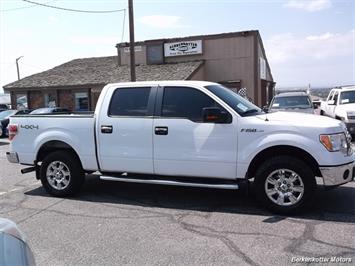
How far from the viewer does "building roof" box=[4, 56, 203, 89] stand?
28.1 metres

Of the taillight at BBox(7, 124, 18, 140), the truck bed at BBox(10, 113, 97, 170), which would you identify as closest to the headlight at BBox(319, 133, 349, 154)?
the truck bed at BBox(10, 113, 97, 170)

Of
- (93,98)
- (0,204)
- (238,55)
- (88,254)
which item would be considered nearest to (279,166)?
(88,254)

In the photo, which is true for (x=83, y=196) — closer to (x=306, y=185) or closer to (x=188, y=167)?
(x=188, y=167)

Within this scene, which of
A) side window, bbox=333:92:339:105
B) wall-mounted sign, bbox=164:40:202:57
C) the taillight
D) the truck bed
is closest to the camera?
the truck bed

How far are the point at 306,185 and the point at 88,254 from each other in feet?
9.89

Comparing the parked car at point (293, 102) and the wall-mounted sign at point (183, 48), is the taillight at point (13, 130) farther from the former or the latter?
the wall-mounted sign at point (183, 48)

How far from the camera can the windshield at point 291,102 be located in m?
15.7

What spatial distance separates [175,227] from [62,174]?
276 cm

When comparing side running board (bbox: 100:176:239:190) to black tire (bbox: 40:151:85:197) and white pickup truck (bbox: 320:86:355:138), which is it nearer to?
black tire (bbox: 40:151:85:197)

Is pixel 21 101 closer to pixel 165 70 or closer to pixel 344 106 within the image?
pixel 165 70

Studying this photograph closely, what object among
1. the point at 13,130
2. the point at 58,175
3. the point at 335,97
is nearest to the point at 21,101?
the point at 335,97

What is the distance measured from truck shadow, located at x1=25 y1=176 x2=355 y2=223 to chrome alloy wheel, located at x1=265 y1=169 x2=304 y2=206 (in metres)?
0.23

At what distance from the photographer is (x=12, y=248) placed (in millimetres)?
2363

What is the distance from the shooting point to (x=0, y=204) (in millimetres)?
6910
